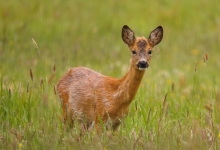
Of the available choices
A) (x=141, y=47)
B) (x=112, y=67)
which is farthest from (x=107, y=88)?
(x=112, y=67)

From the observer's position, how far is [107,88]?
25.4 feet

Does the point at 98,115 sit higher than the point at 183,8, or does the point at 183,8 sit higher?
the point at 183,8

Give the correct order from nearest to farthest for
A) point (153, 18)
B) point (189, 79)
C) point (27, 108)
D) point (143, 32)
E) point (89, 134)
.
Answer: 1. point (89, 134)
2. point (27, 108)
3. point (189, 79)
4. point (143, 32)
5. point (153, 18)

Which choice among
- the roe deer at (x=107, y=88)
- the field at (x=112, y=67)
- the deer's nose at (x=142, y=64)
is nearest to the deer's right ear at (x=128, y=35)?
the roe deer at (x=107, y=88)

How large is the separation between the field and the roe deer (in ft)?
0.66

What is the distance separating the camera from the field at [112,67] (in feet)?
20.6

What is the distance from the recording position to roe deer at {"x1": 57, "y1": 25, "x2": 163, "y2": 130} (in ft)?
24.3

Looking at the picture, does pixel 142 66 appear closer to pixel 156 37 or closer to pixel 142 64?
pixel 142 64

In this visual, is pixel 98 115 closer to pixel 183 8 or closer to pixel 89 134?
pixel 89 134

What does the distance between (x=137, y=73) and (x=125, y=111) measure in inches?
19.6

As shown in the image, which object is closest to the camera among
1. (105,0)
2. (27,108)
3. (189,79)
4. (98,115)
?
(98,115)

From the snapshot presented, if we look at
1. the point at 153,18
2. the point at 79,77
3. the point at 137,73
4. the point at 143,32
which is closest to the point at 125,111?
the point at 137,73

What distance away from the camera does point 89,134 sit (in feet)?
21.0

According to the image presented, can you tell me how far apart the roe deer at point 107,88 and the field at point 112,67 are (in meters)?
0.20
